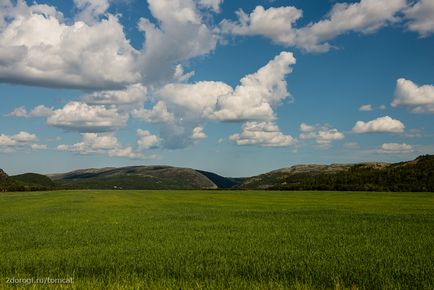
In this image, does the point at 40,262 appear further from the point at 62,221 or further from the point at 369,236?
the point at 62,221

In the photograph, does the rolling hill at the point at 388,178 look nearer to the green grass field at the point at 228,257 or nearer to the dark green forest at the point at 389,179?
the dark green forest at the point at 389,179

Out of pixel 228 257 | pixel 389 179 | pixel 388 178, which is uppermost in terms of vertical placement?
pixel 388 178

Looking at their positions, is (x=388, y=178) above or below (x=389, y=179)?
above

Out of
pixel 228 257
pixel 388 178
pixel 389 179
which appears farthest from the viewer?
pixel 388 178

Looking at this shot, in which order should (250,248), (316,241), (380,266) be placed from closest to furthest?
1. (380,266)
2. (250,248)
3. (316,241)

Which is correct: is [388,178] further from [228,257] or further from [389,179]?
[228,257]

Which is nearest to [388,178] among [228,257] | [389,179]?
[389,179]

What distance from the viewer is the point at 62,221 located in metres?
36.1

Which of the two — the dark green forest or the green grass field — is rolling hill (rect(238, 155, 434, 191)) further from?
the green grass field

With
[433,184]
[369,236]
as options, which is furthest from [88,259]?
[433,184]

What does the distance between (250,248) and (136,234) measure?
9.58 meters

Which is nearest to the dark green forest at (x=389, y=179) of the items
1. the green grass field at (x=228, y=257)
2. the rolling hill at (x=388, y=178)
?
the rolling hill at (x=388, y=178)

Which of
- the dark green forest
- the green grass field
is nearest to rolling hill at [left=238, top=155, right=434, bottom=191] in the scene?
the dark green forest

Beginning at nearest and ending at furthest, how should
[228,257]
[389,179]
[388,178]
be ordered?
[228,257] → [389,179] → [388,178]
